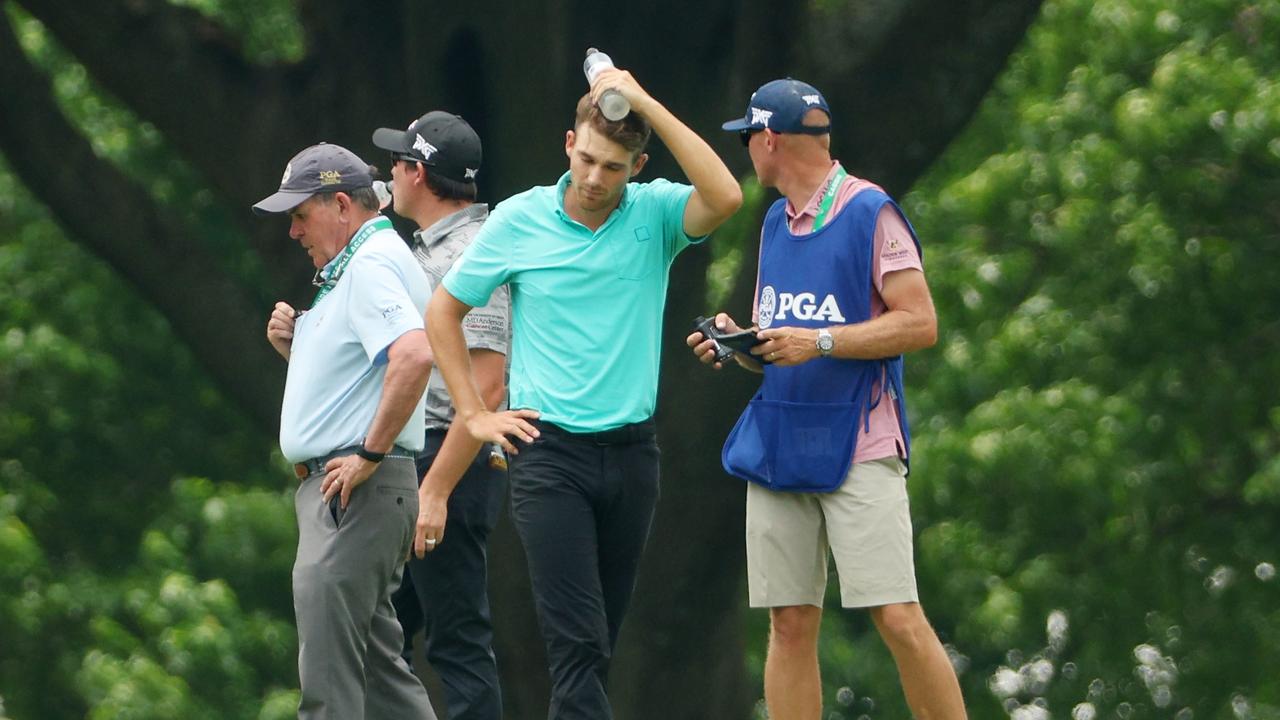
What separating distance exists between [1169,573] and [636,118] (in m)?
10.5

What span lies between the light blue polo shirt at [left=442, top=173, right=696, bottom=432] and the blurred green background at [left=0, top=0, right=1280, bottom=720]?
7.35 m

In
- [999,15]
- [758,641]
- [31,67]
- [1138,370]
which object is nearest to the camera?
[999,15]

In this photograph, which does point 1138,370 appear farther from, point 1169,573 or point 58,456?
point 58,456

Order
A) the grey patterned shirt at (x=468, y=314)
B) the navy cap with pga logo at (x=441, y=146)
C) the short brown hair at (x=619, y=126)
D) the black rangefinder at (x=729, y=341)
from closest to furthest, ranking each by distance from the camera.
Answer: the black rangefinder at (x=729, y=341) < the short brown hair at (x=619, y=126) < the grey patterned shirt at (x=468, y=314) < the navy cap with pga logo at (x=441, y=146)

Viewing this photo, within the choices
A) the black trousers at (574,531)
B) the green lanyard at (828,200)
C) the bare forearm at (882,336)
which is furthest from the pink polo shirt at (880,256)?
the black trousers at (574,531)

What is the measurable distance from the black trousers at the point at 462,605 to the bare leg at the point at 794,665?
0.92 meters

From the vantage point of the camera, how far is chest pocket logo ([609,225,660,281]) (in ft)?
19.8

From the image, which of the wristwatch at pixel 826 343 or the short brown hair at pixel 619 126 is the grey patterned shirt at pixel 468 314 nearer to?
the short brown hair at pixel 619 126

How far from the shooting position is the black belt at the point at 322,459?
6.01 m

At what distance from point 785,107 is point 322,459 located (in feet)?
5.26

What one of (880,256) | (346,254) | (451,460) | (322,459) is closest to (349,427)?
(322,459)

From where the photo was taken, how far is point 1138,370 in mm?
14922

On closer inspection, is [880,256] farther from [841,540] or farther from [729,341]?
[841,540]

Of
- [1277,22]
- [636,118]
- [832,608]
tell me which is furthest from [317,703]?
[832,608]
